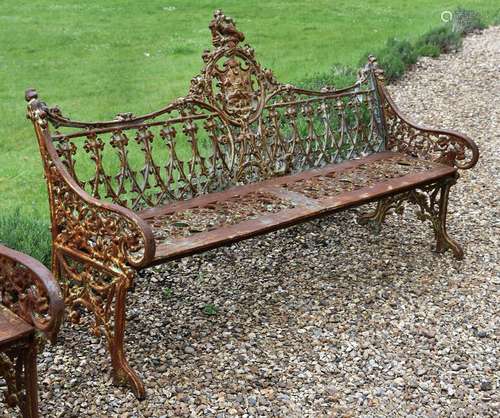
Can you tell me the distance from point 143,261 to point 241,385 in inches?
34.0

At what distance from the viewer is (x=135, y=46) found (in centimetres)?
1309

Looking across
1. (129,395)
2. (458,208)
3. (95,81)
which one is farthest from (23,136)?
(129,395)

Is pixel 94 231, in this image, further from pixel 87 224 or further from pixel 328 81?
pixel 328 81

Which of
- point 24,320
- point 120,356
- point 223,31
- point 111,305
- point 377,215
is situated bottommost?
point 377,215

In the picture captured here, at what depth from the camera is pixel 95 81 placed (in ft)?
35.3

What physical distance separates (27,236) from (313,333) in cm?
193

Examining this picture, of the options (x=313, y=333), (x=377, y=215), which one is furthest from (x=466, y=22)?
(x=313, y=333)

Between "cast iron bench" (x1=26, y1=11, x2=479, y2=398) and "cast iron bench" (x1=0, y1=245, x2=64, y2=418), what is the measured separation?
0.64 meters

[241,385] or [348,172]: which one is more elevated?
[348,172]

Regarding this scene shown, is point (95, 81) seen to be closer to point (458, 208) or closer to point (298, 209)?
point (458, 208)

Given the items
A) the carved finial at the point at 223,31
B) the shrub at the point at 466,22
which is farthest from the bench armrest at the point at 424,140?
the shrub at the point at 466,22

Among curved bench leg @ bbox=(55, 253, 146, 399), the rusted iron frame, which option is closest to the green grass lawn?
curved bench leg @ bbox=(55, 253, 146, 399)

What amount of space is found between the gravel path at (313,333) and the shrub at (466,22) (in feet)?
24.8

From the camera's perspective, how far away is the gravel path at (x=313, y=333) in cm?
373
